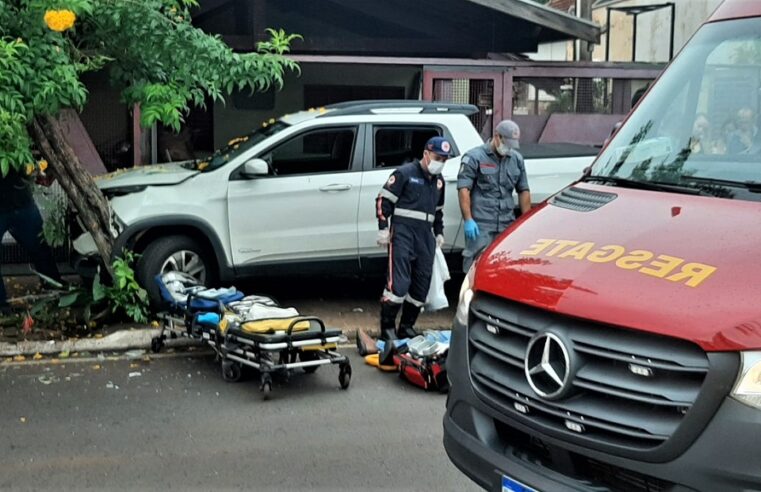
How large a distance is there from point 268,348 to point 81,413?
129cm

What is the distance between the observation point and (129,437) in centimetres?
534

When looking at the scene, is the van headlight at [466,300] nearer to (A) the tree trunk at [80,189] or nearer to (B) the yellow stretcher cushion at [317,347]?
(B) the yellow stretcher cushion at [317,347]

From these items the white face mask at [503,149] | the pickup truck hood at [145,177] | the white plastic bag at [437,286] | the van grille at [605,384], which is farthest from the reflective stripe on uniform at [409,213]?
the van grille at [605,384]

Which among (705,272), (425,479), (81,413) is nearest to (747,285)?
(705,272)

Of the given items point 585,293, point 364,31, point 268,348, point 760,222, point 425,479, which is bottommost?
point 425,479

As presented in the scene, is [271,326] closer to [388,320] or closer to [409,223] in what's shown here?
[388,320]

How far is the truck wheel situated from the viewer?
7781 mm

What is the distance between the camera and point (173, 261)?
7941 mm

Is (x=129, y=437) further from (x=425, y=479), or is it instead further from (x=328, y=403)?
(x=425, y=479)

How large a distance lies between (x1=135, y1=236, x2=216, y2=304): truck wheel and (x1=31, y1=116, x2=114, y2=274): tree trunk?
308mm

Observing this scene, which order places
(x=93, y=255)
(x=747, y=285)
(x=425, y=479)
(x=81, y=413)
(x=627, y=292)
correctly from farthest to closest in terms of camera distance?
(x=93, y=255) < (x=81, y=413) < (x=425, y=479) < (x=627, y=292) < (x=747, y=285)

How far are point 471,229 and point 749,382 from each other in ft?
17.6

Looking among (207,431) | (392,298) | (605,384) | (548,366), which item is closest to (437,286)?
(392,298)

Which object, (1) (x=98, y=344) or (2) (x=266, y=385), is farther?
(1) (x=98, y=344)
